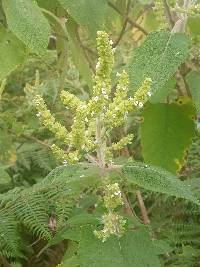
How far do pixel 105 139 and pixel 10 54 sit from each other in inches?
10.9

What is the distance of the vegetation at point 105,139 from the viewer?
1095 mm

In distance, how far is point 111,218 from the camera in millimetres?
1156

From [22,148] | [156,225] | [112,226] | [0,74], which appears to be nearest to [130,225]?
[112,226]

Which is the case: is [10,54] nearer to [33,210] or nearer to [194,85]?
[194,85]

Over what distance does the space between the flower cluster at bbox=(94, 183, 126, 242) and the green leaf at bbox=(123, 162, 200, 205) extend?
0.14ft

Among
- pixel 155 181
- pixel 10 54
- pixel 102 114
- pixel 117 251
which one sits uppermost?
pixel 10 54

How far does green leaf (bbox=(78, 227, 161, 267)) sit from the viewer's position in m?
1.11

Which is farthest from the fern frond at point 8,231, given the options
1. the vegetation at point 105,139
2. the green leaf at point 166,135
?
the green leaf at point 166,135

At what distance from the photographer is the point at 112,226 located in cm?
Answer: 116

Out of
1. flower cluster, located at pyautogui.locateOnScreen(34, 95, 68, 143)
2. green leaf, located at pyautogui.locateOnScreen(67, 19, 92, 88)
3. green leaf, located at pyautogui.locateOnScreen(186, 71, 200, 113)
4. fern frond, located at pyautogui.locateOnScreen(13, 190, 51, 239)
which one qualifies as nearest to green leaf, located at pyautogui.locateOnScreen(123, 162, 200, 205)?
flower cluster, located at pyautogui.locateOnScreen(34, 95, 68, 143)

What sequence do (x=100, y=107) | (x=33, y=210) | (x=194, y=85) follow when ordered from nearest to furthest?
(x=100, y=107), (x=194, y=85), (x=33, y=210)

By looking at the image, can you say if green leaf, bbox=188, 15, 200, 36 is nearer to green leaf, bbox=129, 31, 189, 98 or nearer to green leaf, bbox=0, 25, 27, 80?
green leaf, bbox=129, 31, 189, 98

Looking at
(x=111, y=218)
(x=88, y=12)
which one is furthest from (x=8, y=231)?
(x=88, y=12)

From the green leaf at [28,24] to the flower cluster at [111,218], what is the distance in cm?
31
